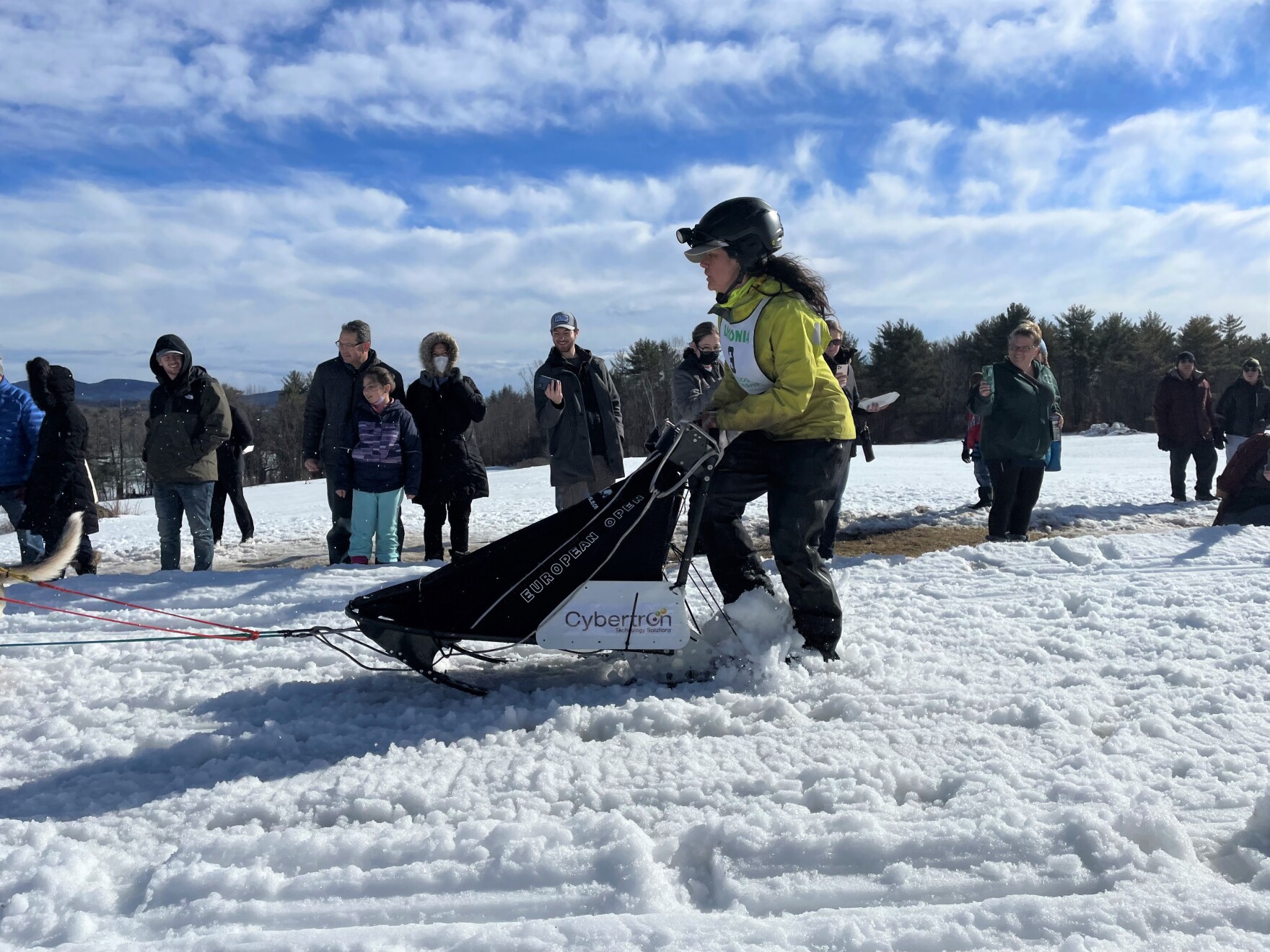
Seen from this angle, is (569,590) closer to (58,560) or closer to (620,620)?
(620,620)

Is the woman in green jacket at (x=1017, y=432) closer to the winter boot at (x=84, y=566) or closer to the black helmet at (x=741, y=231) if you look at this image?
the black helmet at (x=741, y=231)

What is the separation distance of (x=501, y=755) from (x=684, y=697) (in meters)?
0.84

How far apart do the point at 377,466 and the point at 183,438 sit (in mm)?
1524

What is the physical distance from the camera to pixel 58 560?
4.17 metres

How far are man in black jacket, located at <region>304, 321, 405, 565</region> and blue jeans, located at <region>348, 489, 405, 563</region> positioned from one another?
13 centimetres

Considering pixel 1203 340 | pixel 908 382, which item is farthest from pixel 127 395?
pixel 1203 340

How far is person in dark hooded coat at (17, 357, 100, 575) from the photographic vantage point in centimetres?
698

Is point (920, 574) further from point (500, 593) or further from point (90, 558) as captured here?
point (90, 558)

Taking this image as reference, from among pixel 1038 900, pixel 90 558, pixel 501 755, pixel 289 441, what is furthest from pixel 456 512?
pixel 289 441

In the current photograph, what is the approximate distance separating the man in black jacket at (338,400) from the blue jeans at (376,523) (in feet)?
0.43

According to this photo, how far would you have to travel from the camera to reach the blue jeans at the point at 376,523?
22.6ft

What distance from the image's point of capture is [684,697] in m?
3.53

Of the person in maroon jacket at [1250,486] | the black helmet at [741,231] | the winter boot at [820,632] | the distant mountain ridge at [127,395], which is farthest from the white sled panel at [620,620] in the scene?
the distant mountain ridge at [127,395]

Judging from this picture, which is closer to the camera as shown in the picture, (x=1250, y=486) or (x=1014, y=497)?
(x=1014, y=497)
